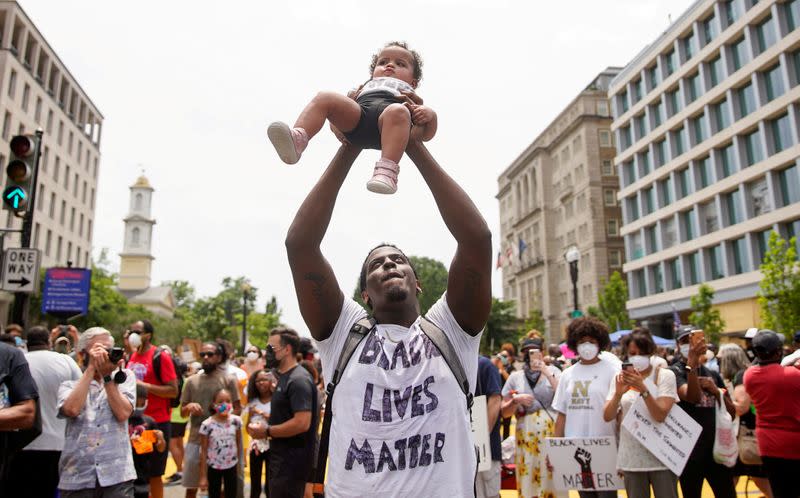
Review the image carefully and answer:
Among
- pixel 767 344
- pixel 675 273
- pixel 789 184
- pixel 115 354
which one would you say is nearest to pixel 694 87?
pixel 789 184

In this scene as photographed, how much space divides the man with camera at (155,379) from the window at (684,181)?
44834mm

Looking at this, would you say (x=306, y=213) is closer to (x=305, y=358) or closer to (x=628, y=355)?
(x=628, y=355)

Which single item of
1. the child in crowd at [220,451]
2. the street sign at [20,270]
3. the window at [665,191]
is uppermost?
the window at [665,191]

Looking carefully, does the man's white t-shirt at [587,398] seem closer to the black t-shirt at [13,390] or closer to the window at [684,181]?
the black t-shirt at [13,390]

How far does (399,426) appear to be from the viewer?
101 inches

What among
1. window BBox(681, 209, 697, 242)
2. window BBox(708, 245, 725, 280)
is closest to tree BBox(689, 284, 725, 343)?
window BBox(708, 245, 725, 280)

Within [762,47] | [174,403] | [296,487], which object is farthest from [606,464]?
[762,47]

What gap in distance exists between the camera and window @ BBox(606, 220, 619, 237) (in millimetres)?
62094

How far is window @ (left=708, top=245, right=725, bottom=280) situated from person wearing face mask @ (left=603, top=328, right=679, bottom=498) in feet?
130

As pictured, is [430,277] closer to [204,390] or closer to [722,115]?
[722,115]

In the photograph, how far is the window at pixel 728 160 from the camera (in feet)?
131

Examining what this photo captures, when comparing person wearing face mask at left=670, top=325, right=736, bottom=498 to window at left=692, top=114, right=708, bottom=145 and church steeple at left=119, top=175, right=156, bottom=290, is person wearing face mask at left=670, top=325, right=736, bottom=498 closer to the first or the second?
window at left=692, top=114, right=708, bottom=145

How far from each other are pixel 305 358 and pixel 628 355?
23.4 ft

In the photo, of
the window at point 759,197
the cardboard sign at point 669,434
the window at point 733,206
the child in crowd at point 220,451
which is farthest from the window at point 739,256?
the child in crowd at point 220,451
